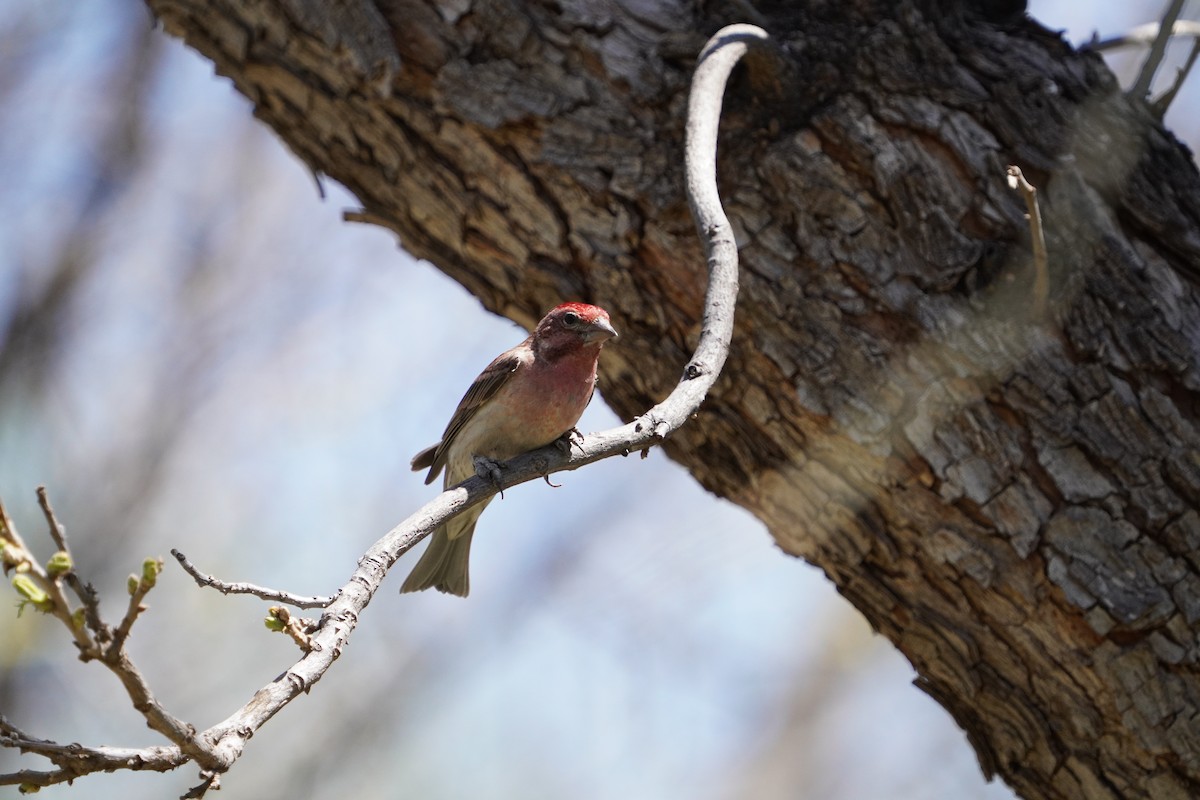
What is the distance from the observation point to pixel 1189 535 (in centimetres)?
361

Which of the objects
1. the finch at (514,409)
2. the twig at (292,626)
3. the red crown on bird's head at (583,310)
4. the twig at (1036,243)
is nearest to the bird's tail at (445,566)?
the finch at (514,409)

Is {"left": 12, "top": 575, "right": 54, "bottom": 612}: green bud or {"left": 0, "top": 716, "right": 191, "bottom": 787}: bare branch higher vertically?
{"left": 12, "top": 575, "right": 54, "bottom": 612}: green bud

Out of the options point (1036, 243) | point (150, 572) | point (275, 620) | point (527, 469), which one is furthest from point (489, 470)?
point (150, 572)

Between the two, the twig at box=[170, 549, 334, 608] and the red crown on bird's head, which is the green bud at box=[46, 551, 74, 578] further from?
the red crown on bird's head

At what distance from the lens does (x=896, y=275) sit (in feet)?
13.1

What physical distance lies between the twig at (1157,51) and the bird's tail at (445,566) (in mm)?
3484

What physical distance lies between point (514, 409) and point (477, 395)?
0.40 metres

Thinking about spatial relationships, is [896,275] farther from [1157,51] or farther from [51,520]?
[51,520]

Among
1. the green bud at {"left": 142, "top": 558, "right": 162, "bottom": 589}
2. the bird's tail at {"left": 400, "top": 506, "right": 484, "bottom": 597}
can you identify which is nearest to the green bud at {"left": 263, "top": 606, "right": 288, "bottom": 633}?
the green bud at {"left": 142, "top": 558, "right": 162, "bottom": 589}

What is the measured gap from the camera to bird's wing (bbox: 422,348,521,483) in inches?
189

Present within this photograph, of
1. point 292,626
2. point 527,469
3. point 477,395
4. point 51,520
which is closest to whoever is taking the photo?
point 51,520

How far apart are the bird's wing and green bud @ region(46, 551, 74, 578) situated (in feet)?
10.5

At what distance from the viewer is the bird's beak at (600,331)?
13.8ft

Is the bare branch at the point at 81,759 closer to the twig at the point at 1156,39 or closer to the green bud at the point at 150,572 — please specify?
the green bud at the point at 150,572
